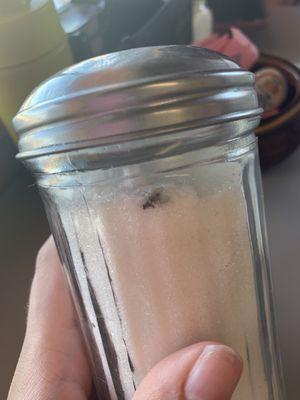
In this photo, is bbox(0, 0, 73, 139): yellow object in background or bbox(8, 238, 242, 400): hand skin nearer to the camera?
bbox(8, 238, 242, 400): hand skin

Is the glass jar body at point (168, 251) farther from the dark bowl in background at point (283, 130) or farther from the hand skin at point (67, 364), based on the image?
the dark bowl in background at point (283, 130)

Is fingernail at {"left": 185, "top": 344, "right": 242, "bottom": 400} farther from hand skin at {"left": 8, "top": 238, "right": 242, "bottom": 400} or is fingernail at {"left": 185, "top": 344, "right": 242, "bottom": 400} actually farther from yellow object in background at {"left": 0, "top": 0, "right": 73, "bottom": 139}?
yellow object in background at {"left": 0, "top": 0, "right": 73, "bottom": 139}

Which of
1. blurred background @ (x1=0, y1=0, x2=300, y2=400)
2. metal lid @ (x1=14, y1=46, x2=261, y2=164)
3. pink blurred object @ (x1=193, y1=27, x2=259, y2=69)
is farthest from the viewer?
pink blurred object @ (x1=193, y1=27, x2=259, y2=69)

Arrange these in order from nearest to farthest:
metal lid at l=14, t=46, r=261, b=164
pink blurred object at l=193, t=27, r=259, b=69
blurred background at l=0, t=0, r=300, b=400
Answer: metal lid at l=14, t=46, r=261, b=164 < blurred background at l=0, t=0, r=300, b=400 < pink blurred object at l=193, t=27, r=259, b=69

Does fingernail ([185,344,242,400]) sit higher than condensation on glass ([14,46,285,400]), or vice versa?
condensation on glass ([14,46,285,400])

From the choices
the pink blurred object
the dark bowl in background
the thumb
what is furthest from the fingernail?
the pink blurred object

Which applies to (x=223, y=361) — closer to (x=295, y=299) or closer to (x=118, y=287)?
(x=118, y=287)

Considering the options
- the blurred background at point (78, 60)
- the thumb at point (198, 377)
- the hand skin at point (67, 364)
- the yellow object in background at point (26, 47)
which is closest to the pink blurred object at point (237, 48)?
the blurred background at point (78, 60)
